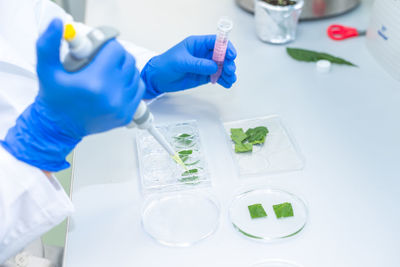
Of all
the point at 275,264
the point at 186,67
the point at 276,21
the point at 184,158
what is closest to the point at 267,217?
the point at 275,264

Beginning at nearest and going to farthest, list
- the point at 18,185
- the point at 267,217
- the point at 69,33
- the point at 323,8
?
the point at 69,33 → the point at 18,185 → the point at 267,217 → the point at 323,8

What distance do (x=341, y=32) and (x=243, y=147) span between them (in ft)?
2.33

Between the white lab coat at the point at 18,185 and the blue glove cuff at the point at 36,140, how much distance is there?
0.02 m

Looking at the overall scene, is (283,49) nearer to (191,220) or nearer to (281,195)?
(281,195)

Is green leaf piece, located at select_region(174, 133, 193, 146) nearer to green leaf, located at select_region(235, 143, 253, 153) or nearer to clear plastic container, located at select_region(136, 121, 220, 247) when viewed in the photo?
clear plastic container, located at select_region(136, 121, 220, 247)

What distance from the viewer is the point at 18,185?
0.99 metres

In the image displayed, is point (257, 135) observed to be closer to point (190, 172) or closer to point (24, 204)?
point (190, 172)

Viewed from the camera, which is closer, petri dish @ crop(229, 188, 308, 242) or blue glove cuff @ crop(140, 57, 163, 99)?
petri dish @ crop(229, 188, 308, 242)

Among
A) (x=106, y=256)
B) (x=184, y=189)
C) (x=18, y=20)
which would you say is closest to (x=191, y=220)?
(x=184, y=189)

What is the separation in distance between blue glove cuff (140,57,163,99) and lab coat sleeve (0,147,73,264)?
44 centimetres

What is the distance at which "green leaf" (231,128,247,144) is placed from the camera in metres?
1.29

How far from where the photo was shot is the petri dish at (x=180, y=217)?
1076mm

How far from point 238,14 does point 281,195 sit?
3.15 feet

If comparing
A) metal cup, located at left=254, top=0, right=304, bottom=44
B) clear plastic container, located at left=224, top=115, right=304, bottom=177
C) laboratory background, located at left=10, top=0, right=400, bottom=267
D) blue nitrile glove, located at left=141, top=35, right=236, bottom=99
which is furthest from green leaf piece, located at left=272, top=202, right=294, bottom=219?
metal cup, located at left=254, top=0, right=304, bottom=44
